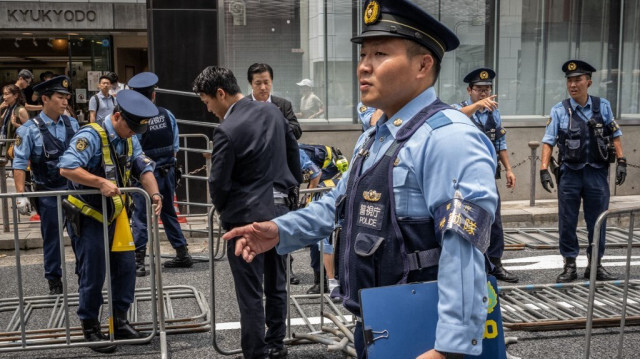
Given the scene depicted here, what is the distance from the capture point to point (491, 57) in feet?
39.2

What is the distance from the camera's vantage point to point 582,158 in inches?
264

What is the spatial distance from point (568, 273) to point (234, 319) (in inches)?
134

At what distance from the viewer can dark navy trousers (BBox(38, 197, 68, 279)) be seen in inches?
243

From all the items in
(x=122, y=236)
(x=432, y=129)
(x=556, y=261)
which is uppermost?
(x=432, y=129)

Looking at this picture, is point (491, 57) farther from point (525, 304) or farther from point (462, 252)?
point (462, 252)

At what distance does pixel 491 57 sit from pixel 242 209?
866 cm

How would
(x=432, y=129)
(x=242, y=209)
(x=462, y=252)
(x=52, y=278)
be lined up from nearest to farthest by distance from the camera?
(x=462, y=252) < (x=432, y=129) < (x=242, y=209) < (x=52, y=278)

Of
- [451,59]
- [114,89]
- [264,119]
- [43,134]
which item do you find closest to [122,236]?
[264,119]

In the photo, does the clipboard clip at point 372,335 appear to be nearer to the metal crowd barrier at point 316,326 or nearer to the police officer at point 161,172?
the metal crowd barrier at point 316,326

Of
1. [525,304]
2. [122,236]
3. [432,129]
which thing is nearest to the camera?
[432,129]

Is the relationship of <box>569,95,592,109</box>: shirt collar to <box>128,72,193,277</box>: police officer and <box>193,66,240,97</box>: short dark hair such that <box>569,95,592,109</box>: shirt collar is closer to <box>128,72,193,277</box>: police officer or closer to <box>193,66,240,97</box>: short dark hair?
<box>193,66,240,97</box>: short dark hair

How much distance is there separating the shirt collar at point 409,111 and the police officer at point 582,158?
4929 millimetres

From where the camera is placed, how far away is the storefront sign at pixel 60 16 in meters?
15.1

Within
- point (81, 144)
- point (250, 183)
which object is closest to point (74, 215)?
point (81, 144)
